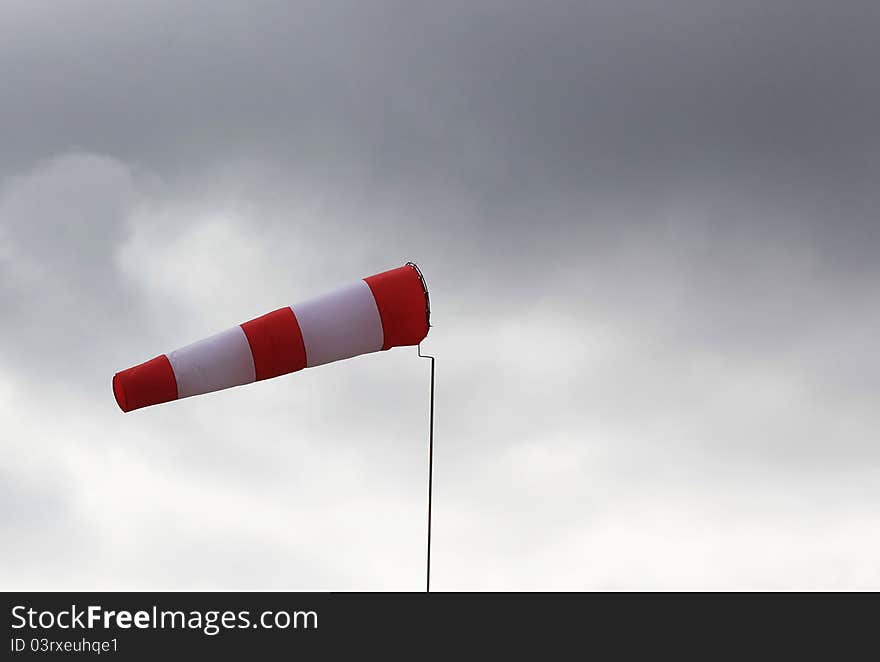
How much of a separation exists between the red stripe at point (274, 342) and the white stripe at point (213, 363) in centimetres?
7

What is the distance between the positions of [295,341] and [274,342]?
0.19 m

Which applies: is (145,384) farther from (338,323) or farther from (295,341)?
(338,323)

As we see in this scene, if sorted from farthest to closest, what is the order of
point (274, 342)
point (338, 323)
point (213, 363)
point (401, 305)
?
point (401, 305) → point (338, 323) → point (274, 342) → point (213, 363)

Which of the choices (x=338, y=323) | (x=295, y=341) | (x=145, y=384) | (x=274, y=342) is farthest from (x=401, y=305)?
(x=145, y=384)

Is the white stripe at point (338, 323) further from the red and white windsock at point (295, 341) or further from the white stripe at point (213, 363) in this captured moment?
the white stripe at point (213, 363)

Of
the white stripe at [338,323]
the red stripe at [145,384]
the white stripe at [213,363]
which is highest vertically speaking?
the white stripe at [338,323]

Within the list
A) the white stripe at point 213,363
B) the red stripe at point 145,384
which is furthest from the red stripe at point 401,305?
the red stripe at point 145,384

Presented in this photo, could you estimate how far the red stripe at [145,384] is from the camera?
843 cm

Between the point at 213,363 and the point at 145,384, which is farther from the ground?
the point at 213,363

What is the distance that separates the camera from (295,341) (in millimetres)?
8797
